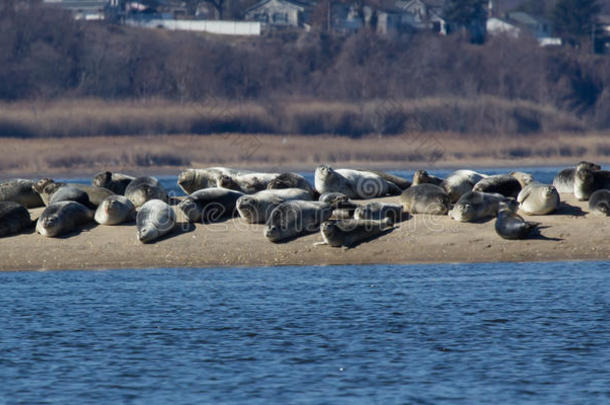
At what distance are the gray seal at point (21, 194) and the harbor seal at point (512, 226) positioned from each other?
34.8 feet

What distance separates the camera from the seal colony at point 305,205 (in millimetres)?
23438

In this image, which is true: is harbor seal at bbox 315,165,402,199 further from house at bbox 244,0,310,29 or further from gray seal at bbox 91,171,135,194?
house at bbox 244,0,310,29

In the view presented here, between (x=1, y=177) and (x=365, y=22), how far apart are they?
6675cm

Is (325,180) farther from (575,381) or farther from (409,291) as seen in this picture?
(575,381)

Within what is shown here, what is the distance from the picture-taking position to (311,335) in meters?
17.0

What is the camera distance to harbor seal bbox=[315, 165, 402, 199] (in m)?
25.9

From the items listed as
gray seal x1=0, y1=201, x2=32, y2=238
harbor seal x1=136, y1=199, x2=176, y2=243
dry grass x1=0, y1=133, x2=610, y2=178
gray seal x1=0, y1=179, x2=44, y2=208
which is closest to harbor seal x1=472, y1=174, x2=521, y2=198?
Answer: harbor seal x1=136, y1=199, x2=176, y2=243

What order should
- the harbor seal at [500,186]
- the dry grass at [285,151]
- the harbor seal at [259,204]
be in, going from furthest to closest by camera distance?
the dry grass at [285,151]
the harbor seal at [500,186]
the harbor seal at [259,204]

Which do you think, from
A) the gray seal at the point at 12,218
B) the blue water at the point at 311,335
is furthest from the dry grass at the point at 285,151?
the blue water at the point at 311,335

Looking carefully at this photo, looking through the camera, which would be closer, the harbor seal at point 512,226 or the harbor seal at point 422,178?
the harbor seal at point 512,226

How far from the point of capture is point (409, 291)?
20750 millimetres

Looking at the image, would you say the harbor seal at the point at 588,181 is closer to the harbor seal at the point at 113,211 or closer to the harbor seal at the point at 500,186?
the harbor seal at the point at 500,186

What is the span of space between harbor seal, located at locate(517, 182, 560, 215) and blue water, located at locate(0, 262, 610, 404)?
5.71 ft

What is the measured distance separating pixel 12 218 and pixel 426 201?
875cm
